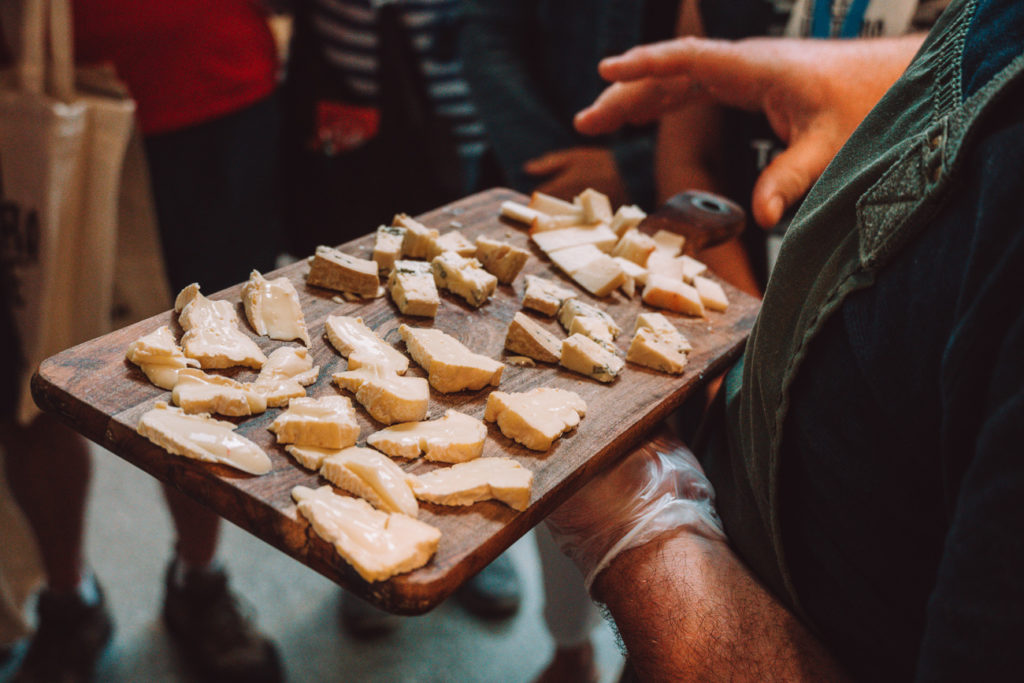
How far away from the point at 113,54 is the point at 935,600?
192 cm

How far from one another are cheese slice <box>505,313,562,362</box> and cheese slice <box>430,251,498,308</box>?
0.13 metres

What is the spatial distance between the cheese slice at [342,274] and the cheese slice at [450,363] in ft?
0.56

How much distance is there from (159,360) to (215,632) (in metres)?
1.37

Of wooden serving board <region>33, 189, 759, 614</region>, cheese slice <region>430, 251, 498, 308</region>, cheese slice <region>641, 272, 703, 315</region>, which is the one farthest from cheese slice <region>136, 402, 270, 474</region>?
cheese slice <region>641, 272, 703, 315</region>

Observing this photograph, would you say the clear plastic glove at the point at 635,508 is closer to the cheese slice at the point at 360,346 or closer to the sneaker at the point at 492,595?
the cheese slice at the point at 360,346

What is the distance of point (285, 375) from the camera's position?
3.72ft

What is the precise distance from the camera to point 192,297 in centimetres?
124

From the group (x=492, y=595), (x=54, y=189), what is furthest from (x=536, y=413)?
(x=492, y=595)

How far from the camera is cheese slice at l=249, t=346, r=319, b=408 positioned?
1088mm

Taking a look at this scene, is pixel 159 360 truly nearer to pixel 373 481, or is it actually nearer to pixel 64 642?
pixel 373 481

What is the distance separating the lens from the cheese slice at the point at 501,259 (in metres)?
1.48

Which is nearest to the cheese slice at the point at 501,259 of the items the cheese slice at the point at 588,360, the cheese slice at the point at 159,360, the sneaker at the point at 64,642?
the cheese slice at the point at 588,360

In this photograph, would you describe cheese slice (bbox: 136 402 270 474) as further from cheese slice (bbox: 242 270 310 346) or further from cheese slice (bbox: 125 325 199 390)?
cheese slice (bbox: 242 270 310 346)

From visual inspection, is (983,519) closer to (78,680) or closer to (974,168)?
(974,168)
